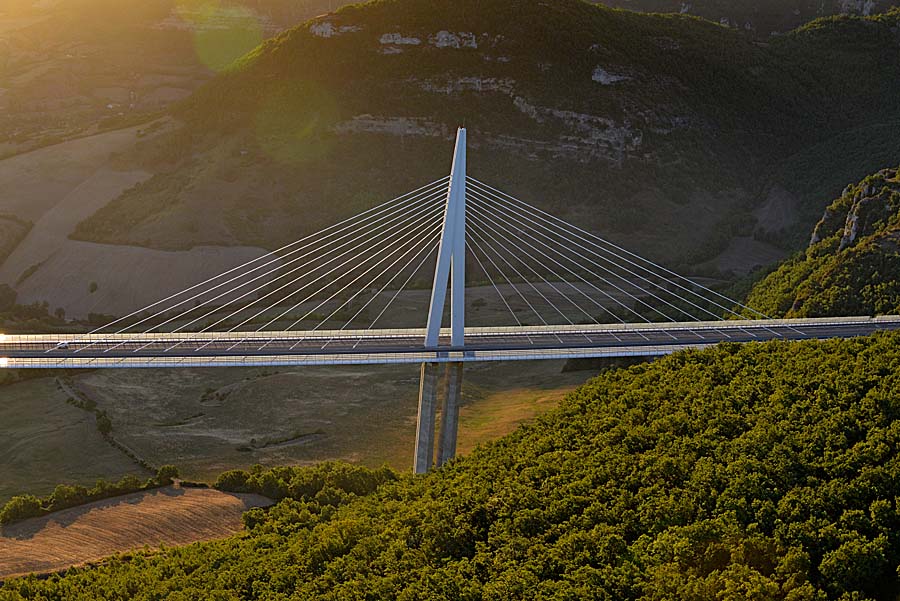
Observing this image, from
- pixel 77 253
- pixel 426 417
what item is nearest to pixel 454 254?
pixel 426 417

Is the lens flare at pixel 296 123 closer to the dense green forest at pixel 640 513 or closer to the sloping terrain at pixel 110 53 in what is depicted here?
the sloping terrain at pixel 110 53

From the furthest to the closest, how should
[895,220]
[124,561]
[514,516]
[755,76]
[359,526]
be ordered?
[755,76], [895,220], [124,561], [359,526], [514,516]

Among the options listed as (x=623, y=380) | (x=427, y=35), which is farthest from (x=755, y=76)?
(x=623, y=380)

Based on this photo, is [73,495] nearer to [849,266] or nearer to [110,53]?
[849,266]

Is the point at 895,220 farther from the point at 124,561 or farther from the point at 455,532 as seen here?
the point at 124,561

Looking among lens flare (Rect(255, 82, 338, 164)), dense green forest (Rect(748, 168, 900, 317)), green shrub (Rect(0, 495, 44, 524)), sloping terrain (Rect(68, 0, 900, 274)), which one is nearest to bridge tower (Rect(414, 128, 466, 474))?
green shrub (Rect(0, 495, 44, 524))

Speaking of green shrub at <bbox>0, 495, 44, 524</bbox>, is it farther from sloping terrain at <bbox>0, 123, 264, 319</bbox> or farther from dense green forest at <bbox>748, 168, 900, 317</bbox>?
sloping terrain at <bbox>0, 123, 264, 319</bbox>
